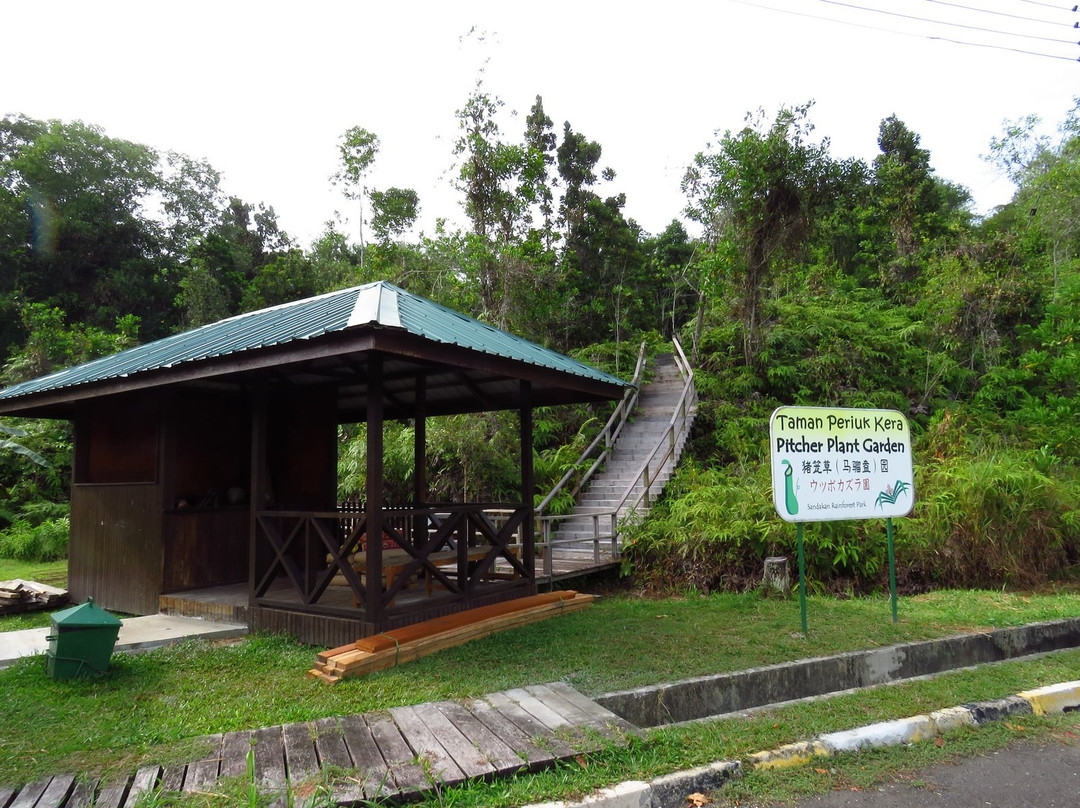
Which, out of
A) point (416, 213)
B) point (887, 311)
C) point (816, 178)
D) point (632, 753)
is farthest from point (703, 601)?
point (416, 213)

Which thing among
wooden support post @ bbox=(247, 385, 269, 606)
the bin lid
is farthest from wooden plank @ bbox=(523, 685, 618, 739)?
wooden support post @ bbox=(247, 385, 269, 606)

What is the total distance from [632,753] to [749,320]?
14.1m

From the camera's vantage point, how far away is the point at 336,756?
11.5ft

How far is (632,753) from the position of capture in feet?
11.9

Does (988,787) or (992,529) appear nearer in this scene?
(988,787)

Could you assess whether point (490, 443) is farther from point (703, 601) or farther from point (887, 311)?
point (887, 311)

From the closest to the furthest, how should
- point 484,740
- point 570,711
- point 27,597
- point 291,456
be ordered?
point 484,740 < point 570,711 < point 27,597 < point 291,456

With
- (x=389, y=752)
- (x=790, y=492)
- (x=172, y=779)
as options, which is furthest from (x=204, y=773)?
(x=790, y=492)

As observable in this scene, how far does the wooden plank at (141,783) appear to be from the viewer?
9.99ft

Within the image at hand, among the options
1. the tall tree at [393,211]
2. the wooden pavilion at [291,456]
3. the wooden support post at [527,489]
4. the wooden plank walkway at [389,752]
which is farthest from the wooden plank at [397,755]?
the tall tree at [393,211]

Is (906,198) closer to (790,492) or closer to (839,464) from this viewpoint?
(839,464)

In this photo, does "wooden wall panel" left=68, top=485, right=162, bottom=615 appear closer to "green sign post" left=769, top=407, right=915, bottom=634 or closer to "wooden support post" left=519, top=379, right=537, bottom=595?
"wooden support post" left=519, top=379, right=537, bottom=595

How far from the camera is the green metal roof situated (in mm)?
5535

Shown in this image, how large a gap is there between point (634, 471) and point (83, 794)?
11.0 meters
